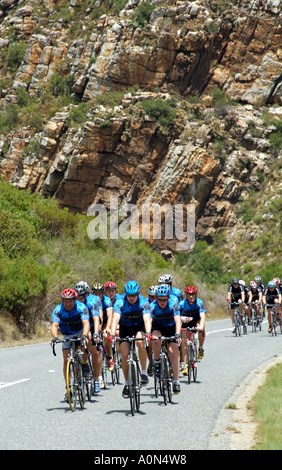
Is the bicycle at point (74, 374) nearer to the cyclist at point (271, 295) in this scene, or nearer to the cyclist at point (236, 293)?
the cyclist at point (236, 293)

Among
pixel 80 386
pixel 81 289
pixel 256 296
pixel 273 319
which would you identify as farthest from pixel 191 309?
pixel 256 296

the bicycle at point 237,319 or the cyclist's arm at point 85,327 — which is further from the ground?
the cyclist's arm at point 85,327

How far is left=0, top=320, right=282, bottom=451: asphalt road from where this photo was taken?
693 cm

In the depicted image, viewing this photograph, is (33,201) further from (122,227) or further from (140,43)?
(140,43)

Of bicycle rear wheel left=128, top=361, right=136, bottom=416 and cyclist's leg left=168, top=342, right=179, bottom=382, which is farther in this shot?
cyclist's leg left=168, top=342, right=179, bottom=382

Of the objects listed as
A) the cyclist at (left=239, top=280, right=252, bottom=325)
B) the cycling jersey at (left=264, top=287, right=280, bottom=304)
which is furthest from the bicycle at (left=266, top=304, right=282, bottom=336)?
the cyclist at (left=239, top=280, right=252, bottom=325)

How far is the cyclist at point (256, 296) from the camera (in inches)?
980

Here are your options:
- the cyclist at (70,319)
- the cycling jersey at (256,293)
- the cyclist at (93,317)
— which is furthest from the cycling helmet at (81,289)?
the cycling jersey at (256,293)

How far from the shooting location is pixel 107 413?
8.98 metres

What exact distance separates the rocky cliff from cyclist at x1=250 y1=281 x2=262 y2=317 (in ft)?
119

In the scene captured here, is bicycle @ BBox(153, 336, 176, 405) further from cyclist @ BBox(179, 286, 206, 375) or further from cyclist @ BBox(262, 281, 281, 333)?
cyclist @ BBox(262, 281, 281, 333)

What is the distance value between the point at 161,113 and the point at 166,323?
5712 centimetres

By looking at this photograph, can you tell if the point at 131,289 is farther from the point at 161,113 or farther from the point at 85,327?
the point at 161,113

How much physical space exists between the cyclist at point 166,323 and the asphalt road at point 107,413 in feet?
2.06
